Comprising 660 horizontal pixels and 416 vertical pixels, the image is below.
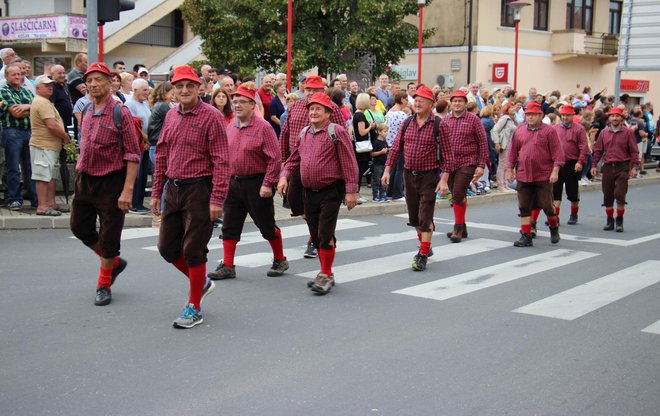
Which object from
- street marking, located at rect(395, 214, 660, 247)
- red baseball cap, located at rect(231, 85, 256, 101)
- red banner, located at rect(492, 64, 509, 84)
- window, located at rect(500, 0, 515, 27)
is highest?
window, located at rect(500, 0, 515, 27)

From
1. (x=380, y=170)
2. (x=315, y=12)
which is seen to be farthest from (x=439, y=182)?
(x=315, y=12)

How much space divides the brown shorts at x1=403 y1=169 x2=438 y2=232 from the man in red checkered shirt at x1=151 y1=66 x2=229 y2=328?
3.19 meters

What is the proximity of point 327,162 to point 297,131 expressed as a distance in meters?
1.49

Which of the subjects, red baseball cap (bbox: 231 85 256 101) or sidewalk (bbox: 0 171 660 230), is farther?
sidewalk (bbox: 0 171 660 230)

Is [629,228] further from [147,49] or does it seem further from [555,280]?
[147,49]

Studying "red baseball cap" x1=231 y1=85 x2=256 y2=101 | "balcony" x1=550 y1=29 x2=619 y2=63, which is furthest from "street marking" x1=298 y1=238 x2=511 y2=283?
"balcony" x1=550 y1=29 x2=619 y2=63

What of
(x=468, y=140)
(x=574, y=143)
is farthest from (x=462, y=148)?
(x=574, y=143)

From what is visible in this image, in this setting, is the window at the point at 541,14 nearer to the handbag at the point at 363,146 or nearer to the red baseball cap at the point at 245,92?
the handbag at the point at 363,146

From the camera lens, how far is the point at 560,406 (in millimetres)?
4855

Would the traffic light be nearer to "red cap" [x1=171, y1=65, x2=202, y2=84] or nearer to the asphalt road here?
the asphalt road

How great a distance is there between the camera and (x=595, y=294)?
316 inches

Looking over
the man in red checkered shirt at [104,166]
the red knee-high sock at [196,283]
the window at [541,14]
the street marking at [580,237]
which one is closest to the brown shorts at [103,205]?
the man in red checkered shirt at [104,166]

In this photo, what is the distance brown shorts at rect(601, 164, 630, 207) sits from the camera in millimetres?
12867

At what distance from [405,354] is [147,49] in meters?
30.2
